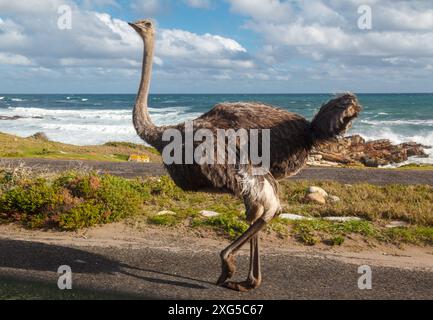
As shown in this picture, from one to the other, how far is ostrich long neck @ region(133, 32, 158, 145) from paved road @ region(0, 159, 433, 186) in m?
6.20

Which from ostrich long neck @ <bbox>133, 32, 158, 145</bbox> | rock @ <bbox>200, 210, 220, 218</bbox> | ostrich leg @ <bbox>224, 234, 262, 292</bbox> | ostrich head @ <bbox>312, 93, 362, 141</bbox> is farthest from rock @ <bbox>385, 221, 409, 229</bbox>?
ostrich long neck @ <bbox>133, 32, 158, 145</bbox>

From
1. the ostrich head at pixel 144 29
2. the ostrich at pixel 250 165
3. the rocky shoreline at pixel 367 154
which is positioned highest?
the ostrich head at pixel 144 29

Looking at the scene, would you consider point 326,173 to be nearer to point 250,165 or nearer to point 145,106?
point 145,106

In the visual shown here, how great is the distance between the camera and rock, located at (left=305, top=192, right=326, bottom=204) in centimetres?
934

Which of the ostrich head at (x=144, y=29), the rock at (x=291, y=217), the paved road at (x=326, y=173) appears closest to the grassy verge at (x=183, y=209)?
the rock at (x=291, y=217)

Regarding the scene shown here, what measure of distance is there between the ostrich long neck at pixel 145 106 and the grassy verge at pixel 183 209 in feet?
7.14

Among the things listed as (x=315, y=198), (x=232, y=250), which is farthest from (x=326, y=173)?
(x=232, y=250)

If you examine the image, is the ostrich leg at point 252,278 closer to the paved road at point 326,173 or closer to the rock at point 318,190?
the rock at point 318,190

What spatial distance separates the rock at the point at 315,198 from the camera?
30.7 ft

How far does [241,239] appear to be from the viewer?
5.40 meters

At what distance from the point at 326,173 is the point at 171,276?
9074 millimetres

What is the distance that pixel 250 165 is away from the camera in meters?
5.27
